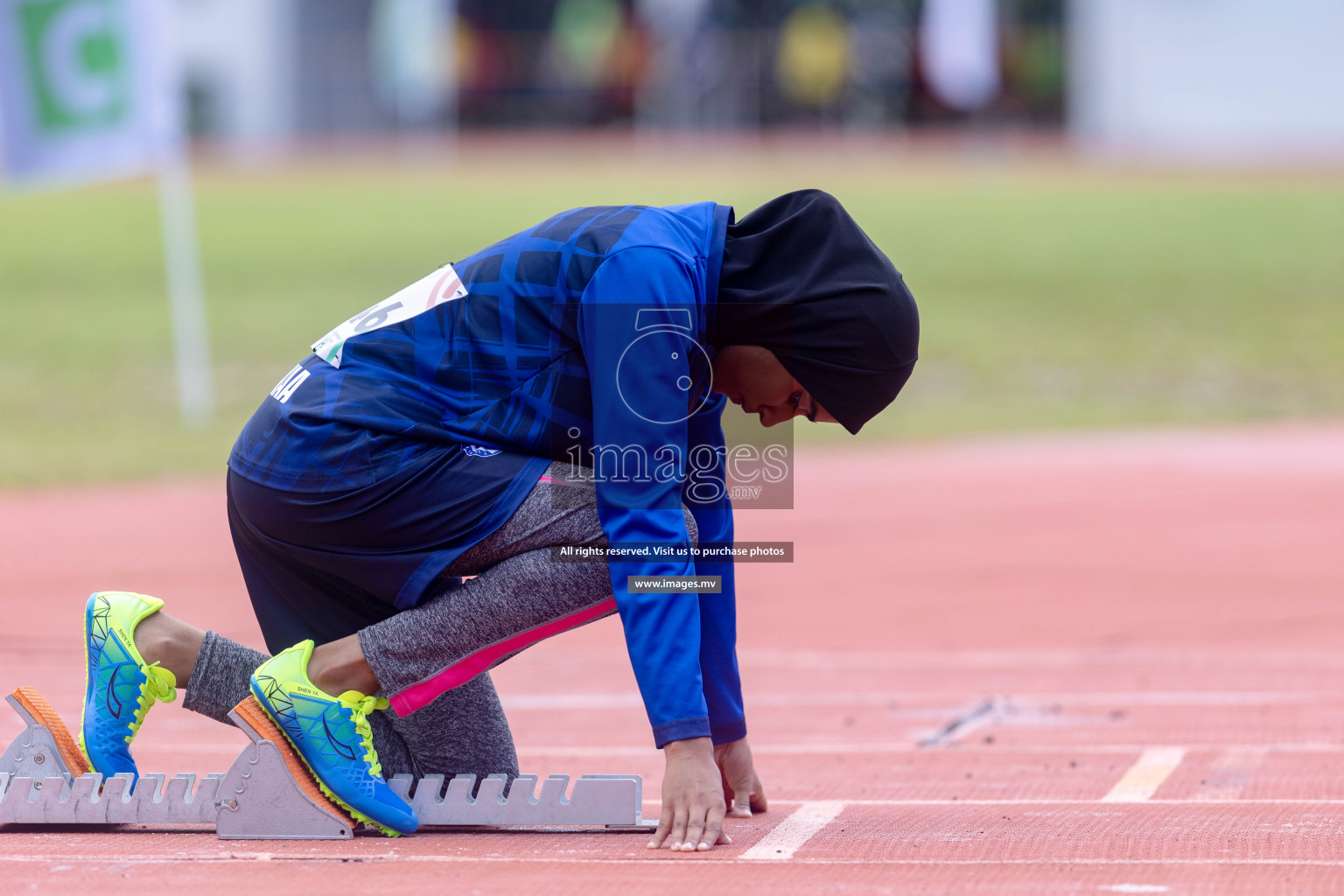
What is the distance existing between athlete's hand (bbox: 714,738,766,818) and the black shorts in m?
0.80

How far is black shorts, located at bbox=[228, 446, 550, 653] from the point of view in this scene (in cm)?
328

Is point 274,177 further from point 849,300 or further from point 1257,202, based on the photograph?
point 849,300

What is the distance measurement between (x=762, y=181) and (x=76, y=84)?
18546 millimetres

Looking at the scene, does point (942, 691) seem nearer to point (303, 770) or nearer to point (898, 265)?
point (303, 770)

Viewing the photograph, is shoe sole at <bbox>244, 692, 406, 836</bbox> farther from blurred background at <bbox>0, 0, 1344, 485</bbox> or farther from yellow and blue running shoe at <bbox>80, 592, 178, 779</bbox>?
blurred background at <bbox>0, 0, 1344, 485</bbox>

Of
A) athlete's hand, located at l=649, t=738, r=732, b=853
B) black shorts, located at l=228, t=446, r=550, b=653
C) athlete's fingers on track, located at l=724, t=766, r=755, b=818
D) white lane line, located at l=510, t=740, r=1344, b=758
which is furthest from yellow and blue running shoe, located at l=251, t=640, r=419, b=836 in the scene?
white lane line, located at l=510, t=740, r=1344, b=758

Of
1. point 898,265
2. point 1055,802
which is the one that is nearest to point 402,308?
point 1055,802

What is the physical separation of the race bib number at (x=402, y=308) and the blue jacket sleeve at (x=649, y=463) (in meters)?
0.42

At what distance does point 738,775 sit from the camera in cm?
359

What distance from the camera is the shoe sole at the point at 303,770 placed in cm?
327

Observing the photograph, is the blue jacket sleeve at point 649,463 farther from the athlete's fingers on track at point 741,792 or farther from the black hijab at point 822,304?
the athlete's fingers on track at point 741,792

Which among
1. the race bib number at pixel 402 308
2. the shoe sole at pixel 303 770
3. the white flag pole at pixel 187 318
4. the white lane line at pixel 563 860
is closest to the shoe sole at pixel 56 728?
the white lane line at pixel 563 860

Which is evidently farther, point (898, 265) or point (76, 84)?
point (898, 265)

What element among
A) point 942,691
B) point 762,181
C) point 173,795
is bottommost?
point 942,691
